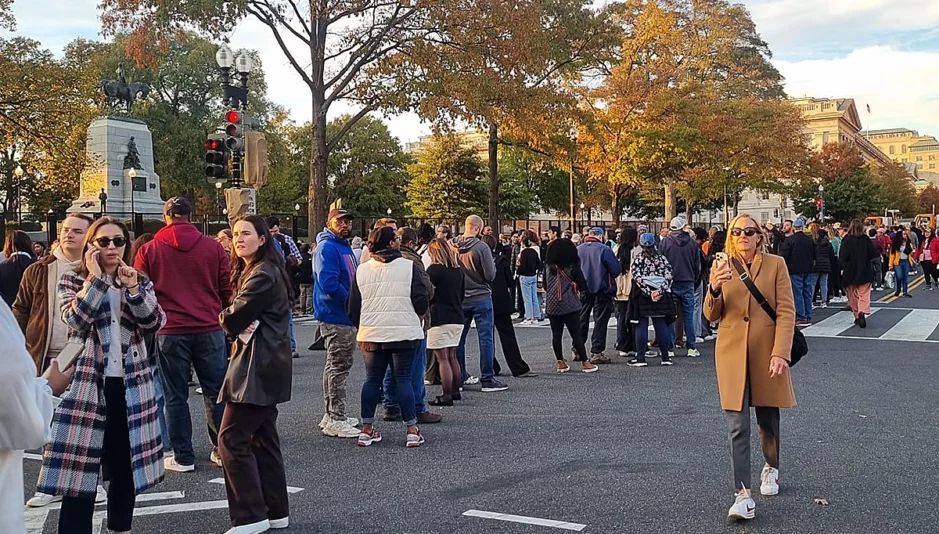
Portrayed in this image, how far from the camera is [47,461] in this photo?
396 centimetres

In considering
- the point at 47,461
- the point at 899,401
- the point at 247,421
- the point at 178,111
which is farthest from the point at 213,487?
the point at 178,111

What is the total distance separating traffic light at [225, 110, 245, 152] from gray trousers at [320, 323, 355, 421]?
8.77 metres

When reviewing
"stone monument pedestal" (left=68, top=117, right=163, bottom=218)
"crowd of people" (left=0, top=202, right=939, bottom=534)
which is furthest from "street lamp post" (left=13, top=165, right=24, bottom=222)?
"crowd of people" (left=0, top=202, right=939, bottom=534)

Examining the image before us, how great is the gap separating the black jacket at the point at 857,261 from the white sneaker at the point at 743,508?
11418mm

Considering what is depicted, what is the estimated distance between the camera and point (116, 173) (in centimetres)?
3228

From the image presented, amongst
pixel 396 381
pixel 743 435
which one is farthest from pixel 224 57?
pixel 743 435

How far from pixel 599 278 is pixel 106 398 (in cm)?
784

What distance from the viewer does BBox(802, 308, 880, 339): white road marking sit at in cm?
1383

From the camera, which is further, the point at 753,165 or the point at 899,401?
the point at 753,165

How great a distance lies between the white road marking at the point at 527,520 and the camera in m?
4.81

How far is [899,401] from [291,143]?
193 ft

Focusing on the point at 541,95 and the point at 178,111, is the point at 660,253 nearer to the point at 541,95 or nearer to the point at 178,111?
the point at 541,95

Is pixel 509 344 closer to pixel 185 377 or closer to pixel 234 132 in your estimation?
pixel 185 377

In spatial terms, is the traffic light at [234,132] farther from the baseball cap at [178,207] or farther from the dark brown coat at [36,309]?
the dark brown coat at [36,309]
